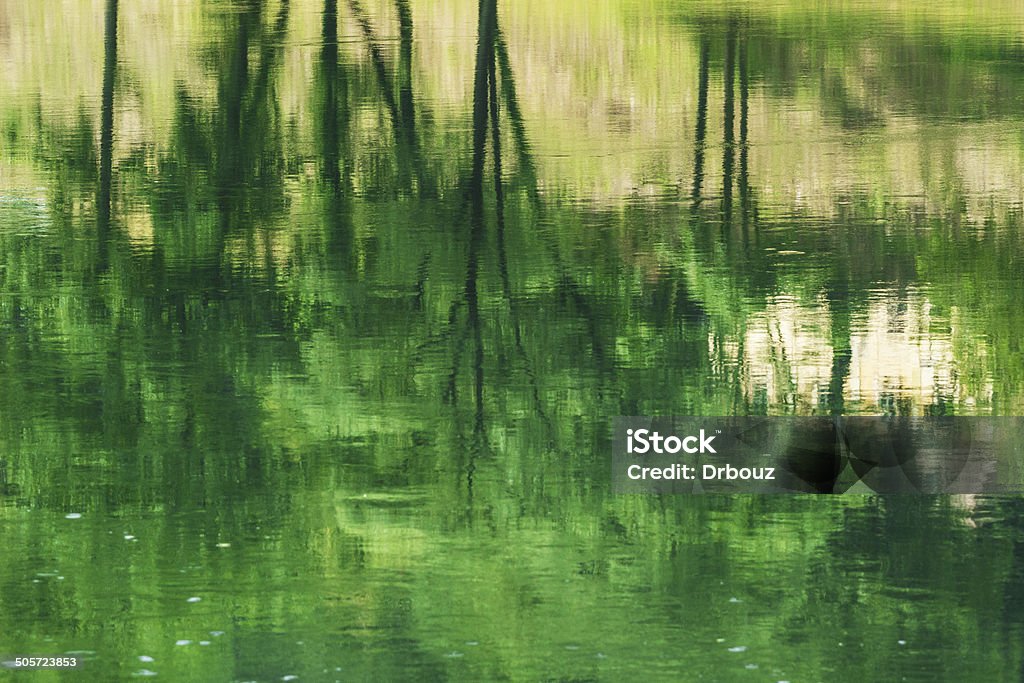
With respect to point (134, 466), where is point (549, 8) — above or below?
above

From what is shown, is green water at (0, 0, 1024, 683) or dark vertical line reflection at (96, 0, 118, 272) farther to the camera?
dark vertical line reflection at (96, 0, 118, 272)

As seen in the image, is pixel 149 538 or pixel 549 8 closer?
pixel 149 538

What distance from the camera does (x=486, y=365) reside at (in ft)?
46.9

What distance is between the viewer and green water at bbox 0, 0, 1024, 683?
970cm

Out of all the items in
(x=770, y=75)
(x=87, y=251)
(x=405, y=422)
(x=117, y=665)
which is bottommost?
(x=117, y=665)

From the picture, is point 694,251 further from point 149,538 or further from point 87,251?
point 149,538

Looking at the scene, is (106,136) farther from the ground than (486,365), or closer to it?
farther from the ground

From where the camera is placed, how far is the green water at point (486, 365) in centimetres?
970

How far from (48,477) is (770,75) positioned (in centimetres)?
2151

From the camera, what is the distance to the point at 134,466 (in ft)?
40.0

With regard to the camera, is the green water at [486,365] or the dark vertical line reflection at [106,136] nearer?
the green water at [486,365]

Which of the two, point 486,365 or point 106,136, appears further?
point 106,136

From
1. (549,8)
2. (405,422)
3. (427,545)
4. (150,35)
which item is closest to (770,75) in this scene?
(549,8)

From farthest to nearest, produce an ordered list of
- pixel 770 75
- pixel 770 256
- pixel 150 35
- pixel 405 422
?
pixel 150 35
pixel 770 75
pixel 770 256
pixel 405 422
